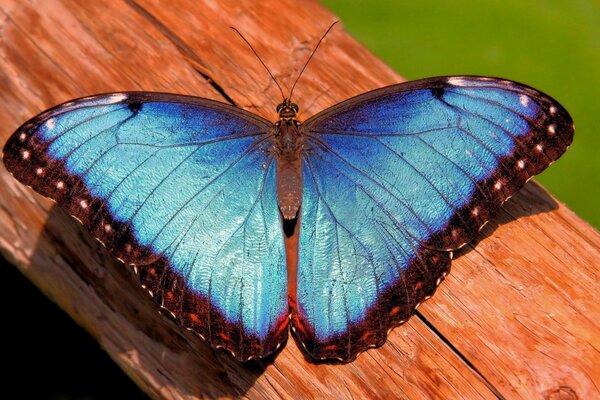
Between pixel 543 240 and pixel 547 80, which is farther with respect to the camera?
pixel 547 80

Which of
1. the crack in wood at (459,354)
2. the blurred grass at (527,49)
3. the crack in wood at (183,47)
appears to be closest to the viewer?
the crack in wood at (459,354)

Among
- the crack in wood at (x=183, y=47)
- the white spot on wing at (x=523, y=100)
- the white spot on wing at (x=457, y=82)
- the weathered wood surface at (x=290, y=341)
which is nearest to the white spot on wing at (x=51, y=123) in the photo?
the weathered wood surface at (x=290, y=341)

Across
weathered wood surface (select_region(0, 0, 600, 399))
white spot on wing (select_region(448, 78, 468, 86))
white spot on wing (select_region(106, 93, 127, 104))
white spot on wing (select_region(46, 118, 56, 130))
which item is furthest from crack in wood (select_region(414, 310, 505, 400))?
white spot on wing (select_region(46, 118, 56, 130))

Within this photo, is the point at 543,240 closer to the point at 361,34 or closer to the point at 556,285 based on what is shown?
the point at 556,285

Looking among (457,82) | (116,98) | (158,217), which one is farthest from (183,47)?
(457,82)

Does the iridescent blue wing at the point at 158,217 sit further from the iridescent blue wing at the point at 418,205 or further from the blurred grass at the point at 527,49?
the blurred grass at the point at 527,49

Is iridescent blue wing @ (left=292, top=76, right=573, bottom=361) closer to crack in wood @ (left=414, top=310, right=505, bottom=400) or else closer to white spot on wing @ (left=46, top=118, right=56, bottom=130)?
crack in wood @ (left=414, top=310, right=505, bottom=400)

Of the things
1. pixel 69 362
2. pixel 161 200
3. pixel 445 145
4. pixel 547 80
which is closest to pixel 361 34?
pixel 547 80
